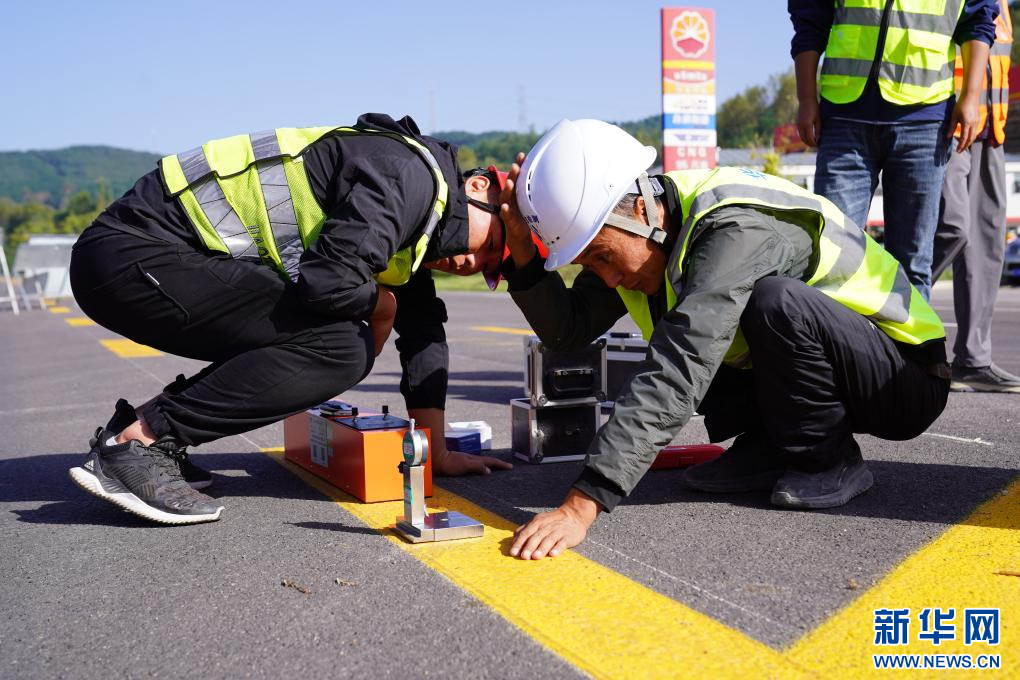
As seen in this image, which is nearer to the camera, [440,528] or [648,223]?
[440,528]

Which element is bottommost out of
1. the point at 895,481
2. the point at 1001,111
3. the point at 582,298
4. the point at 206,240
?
the point at 895,481

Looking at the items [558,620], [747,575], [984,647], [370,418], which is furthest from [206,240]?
[984,647]

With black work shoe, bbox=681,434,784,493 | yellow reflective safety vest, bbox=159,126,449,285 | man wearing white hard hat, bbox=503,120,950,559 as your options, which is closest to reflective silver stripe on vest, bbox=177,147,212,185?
yellow reflective safety vest, bbox=159,126,449,285

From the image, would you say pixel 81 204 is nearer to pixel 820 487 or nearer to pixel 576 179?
pixel 576 179

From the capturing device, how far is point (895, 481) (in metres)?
3.15

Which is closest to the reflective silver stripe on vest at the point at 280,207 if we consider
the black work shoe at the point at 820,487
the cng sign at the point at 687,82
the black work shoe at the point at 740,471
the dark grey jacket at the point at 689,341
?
the dark grey jacket at the point at 689,341

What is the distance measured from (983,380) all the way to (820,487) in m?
2.76

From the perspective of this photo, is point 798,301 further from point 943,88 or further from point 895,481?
point 943,88

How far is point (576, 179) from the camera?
2785 millimetres

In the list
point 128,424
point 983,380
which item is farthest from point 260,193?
point 983,380

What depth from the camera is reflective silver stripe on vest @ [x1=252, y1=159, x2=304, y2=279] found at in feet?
9.43

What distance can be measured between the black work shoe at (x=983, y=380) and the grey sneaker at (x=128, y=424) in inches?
154

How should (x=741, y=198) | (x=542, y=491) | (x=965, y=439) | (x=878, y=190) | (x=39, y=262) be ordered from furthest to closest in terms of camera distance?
(x=878, y=190)
(x=39, y=262)
(x=965, y=439)
(x=542, y=491)
(x=741, y=198)

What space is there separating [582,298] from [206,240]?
1366mm
